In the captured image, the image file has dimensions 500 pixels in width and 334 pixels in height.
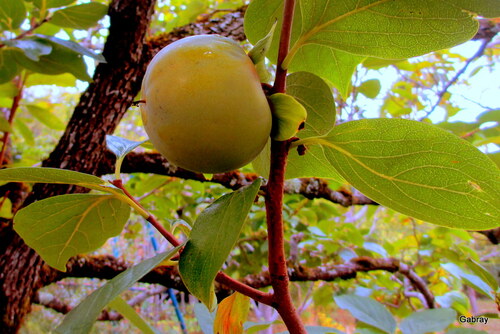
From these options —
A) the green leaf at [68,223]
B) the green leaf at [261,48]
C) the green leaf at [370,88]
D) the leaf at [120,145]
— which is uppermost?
the green leaf at [370,88]

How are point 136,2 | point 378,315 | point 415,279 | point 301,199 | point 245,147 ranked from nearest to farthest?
point 245,147 < point 378,315 < point 136,2 < point 415,279 < point 301,199

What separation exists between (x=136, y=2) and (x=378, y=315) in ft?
4.06

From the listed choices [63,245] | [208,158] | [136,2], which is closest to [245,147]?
[208,158]

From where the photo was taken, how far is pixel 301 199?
1.88 m

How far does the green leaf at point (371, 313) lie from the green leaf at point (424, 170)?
2.32 ft

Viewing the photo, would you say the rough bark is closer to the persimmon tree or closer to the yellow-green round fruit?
the persimmon tree

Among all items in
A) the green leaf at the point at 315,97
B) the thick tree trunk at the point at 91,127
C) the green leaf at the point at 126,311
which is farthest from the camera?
the thick tree trunk at the point at 91,127

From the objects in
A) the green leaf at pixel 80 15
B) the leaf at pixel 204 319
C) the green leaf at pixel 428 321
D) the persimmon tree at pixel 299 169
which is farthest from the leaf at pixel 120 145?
the green leaf at pixel 428 321

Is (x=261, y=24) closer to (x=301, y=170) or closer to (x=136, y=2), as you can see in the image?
(x=301, y=170)

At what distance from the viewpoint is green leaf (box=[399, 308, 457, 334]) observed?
101 centimetres

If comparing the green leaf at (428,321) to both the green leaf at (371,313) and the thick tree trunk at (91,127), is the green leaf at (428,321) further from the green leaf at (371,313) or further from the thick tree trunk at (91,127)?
the thick tree trunk at (91,127)

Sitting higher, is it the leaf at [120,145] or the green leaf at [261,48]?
the green leaf at [261,48]

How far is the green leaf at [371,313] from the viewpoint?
39.7 inches

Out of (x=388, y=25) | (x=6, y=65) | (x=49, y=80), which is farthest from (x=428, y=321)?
(x=49, y=80)
